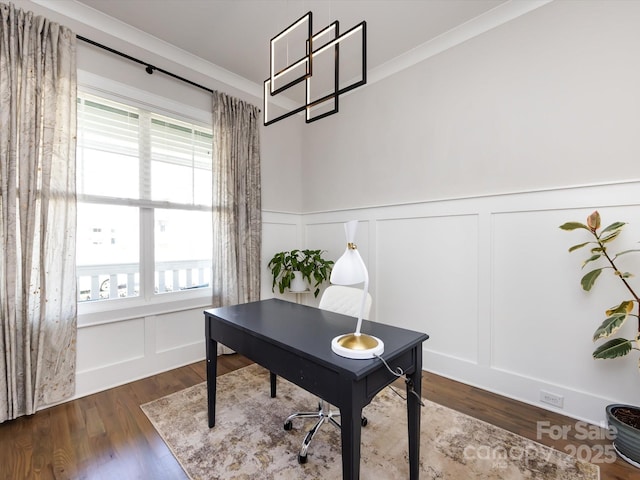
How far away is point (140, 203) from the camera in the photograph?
255 centimetres

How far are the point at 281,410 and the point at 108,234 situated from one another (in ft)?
6.54

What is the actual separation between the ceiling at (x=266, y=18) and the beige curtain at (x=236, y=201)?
0.58m

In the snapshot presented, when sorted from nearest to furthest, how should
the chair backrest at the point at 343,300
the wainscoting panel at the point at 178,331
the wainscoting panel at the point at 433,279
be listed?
the chair backrest at the point at 343,300 < the wainscoting panel at the point at 433,279 < the wainscoting panel at the point at 178,331

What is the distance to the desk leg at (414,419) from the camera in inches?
52.4

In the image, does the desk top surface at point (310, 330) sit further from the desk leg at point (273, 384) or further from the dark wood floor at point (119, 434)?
the dark wood floor at point (119, 434)

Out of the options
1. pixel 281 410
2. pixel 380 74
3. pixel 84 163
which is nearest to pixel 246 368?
pixel 281 410

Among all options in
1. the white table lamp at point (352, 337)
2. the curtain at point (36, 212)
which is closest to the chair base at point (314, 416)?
the white table lamp at point (352, 337)

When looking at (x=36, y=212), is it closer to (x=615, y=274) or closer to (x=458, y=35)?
(x=458, y=35)

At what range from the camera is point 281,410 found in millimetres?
2031

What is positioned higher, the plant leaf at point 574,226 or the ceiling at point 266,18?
the ceiling at point 266,18

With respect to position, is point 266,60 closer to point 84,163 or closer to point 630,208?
point 84,163

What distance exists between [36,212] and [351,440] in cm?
247

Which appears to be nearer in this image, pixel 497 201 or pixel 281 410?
pixel 281 410

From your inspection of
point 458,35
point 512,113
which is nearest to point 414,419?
point 512,113
